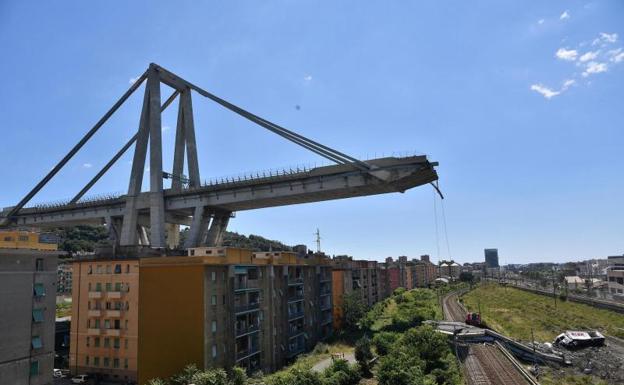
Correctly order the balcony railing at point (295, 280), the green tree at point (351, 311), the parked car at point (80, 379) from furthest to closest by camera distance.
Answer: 1. the green tree at point (351, 311)
2. the balcony railing at point (295, 280)
3. the parked car at point (80, 379)

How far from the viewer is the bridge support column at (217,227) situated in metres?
62.5

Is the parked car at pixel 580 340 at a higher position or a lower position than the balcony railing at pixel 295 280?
lower

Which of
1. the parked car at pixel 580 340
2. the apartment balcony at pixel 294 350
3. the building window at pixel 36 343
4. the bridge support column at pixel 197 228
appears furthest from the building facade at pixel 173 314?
the parked car at pixel 580 340

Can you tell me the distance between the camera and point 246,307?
39594 millimetres

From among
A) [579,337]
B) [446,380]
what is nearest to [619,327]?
[579,337]

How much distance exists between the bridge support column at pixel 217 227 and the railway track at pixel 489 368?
3584 centimetres

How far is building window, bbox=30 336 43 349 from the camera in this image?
2662 cm

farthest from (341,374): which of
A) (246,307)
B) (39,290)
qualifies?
(39,290)

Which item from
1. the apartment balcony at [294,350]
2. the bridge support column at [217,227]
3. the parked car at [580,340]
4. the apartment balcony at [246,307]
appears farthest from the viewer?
the bridge support column at [217,227]

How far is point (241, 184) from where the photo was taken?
56.4 metres

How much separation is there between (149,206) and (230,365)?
32.4 m

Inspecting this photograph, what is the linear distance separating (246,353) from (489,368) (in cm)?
2075

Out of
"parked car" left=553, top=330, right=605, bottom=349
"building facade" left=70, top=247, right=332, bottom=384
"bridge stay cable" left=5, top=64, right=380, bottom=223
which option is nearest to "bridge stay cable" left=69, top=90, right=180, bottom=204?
"bridge stay cable" left=5, top=64, right=380, bottom=223

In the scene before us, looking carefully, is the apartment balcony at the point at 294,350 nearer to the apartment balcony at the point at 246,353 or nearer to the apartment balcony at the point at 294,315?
the apartment balcony at the point at 294,315
